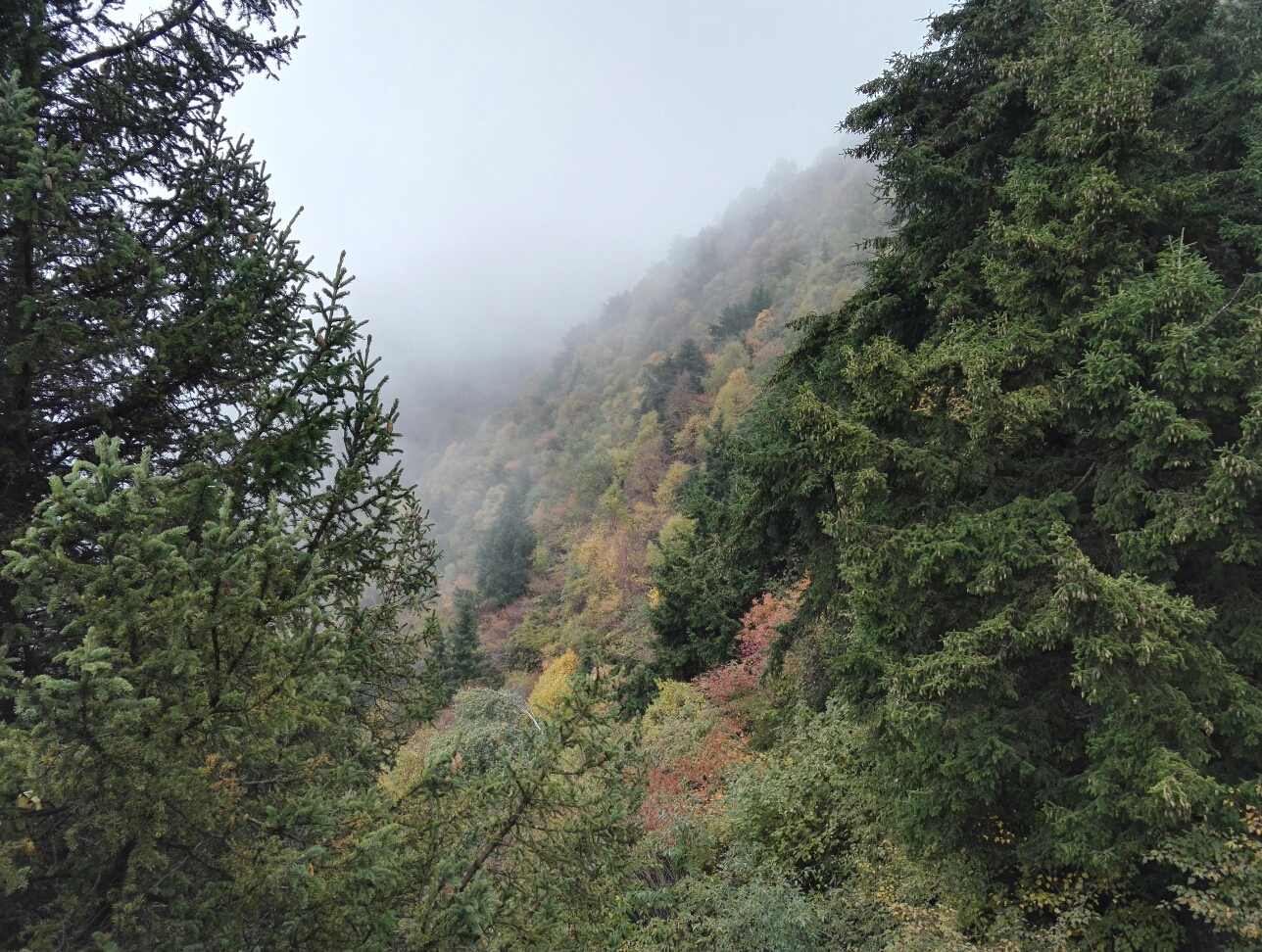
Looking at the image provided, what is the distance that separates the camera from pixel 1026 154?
8.57 metres

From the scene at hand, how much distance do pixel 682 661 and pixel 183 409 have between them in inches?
713

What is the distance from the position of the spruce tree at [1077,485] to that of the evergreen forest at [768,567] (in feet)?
0.19

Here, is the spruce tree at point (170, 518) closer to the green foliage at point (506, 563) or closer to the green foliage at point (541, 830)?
the green foliage at point (541, 830)

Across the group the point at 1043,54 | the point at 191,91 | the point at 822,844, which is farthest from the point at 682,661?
the point at 191,91

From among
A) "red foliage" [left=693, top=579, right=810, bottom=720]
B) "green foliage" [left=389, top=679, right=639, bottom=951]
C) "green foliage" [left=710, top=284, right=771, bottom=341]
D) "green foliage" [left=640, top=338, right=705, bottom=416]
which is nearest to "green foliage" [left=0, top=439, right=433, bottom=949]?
"green foliage" [left=389, top=679, right=639, bottom=951]

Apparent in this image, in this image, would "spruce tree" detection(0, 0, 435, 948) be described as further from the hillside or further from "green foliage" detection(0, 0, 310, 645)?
the hillside

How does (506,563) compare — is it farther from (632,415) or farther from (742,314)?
(742,314)

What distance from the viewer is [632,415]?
210 ft

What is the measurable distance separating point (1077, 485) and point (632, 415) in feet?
188

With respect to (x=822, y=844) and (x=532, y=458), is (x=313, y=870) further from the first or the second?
(x=532, y=458)

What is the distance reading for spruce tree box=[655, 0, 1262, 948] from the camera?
577 cm

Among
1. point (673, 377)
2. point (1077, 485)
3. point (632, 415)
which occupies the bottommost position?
point (1077, 485)

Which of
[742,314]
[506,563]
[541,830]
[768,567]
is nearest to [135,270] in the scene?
[541,830]

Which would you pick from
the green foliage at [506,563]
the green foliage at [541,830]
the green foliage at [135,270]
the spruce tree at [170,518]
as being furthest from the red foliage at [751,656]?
the green foliage at [506,563]
